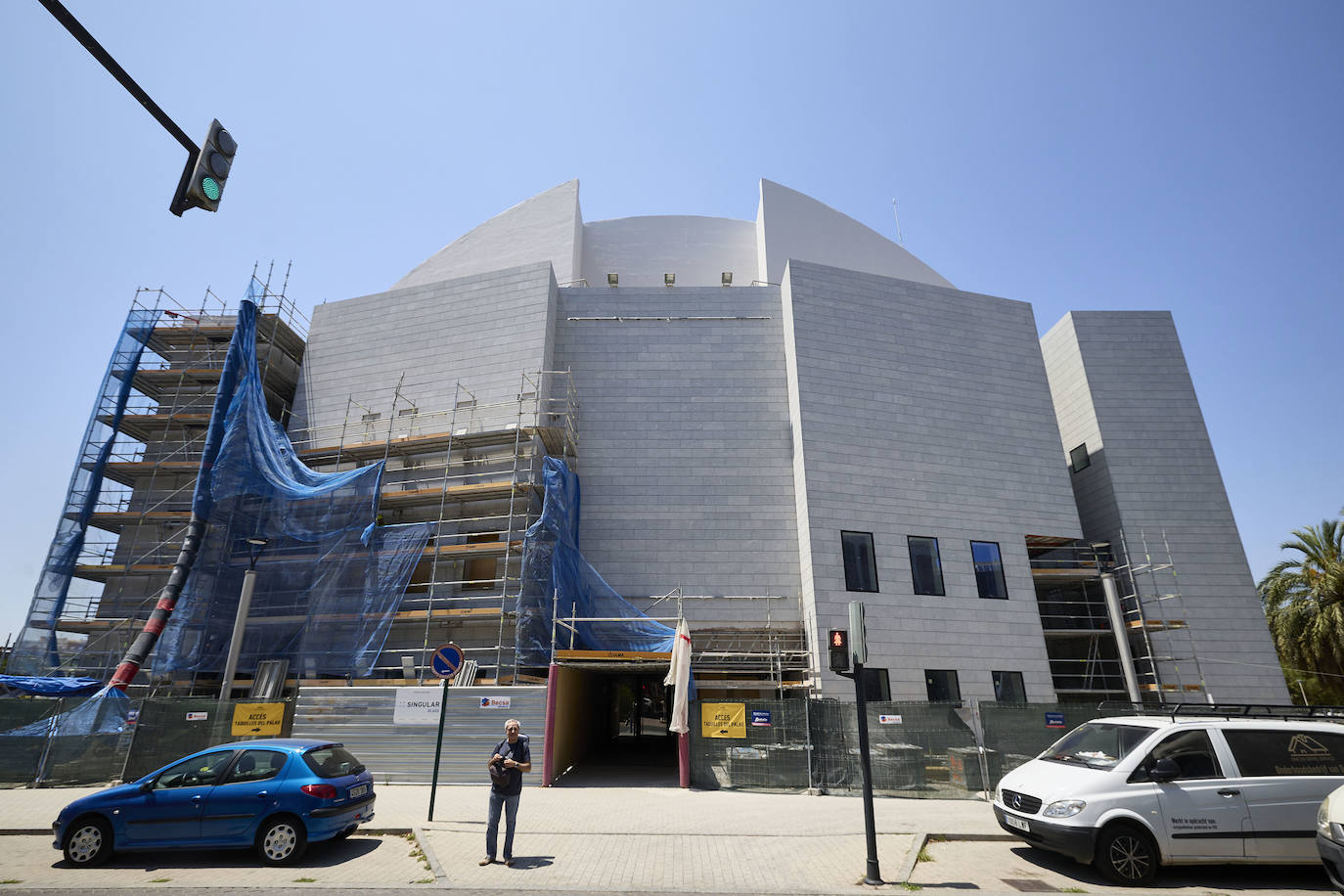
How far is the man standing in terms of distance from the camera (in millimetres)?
7727

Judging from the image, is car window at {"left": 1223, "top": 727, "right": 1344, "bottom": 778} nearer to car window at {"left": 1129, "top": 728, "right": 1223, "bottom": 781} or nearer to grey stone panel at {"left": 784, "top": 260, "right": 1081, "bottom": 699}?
car window at {"left": 1129, "top": 728, "right": 1223, "bottom": 781}

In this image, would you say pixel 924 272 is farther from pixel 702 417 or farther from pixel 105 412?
pixel 105 412

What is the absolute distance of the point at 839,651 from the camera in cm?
789

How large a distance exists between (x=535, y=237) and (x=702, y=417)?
10.7 m

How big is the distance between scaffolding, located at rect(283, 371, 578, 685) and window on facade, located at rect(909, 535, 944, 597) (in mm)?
10715

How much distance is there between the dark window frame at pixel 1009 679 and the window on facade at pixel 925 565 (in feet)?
8.76

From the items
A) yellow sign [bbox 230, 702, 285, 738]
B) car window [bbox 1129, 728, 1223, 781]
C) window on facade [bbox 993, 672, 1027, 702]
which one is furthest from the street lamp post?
window on facade [bbox 993, 672, 1027, 702]

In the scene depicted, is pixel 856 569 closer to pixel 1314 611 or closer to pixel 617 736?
pixel 617 736

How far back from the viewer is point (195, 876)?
7332mm

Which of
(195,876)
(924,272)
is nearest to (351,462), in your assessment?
(195,876)

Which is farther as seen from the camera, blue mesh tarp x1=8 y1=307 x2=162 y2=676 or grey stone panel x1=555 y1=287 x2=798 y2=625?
grey stone panel x1=555 y1=287 x2=798 y2=625

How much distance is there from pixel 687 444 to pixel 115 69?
1689cm

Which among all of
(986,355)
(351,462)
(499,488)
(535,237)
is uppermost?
(535,237)

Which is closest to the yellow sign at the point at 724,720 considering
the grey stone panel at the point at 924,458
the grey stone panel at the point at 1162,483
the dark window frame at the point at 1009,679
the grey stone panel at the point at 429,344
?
the grey stone panel at the point at 924,458
